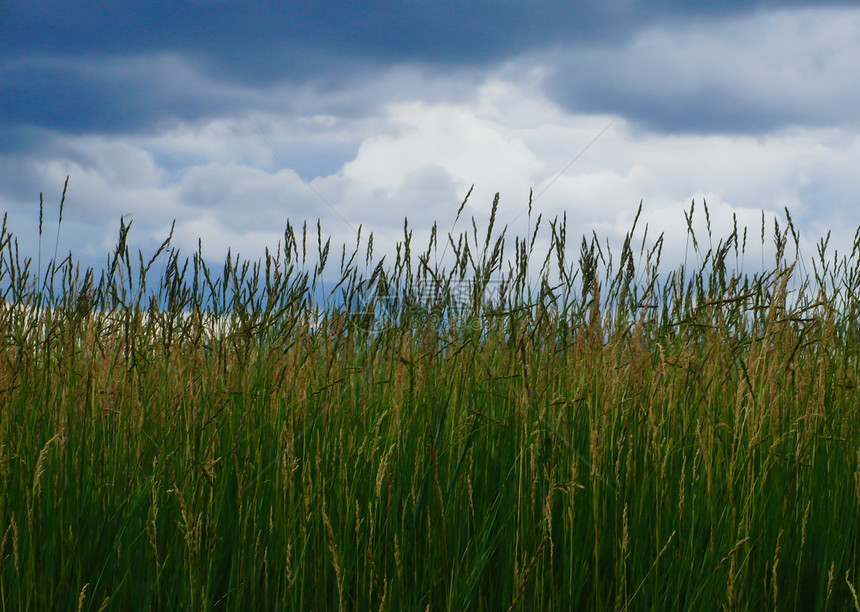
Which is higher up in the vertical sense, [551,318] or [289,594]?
[551,318]

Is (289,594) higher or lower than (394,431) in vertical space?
lower

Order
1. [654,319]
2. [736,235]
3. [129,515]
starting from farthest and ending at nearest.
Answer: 1. [736,235]
2. [654,319]
3. [129,515]

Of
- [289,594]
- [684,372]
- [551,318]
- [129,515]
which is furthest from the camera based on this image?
[551,318]

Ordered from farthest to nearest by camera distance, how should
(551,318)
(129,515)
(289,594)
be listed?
(551,318)
(129,515)
(289,594)

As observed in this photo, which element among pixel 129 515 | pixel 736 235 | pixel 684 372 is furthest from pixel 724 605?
pixel 736 235

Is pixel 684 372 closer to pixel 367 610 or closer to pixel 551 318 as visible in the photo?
pixel 551 318

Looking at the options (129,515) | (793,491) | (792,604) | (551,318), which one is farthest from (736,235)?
(129,515)

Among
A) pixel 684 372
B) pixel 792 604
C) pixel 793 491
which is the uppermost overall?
pixel 684 372

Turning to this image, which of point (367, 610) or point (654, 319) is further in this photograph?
point (654, 319)

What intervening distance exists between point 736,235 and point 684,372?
1258mm

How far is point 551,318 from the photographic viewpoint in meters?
2.66

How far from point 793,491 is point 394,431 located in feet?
3.78

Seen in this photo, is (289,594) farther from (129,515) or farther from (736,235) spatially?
(736,235)

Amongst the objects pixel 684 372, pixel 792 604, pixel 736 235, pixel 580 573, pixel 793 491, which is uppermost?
pixel 736 235
